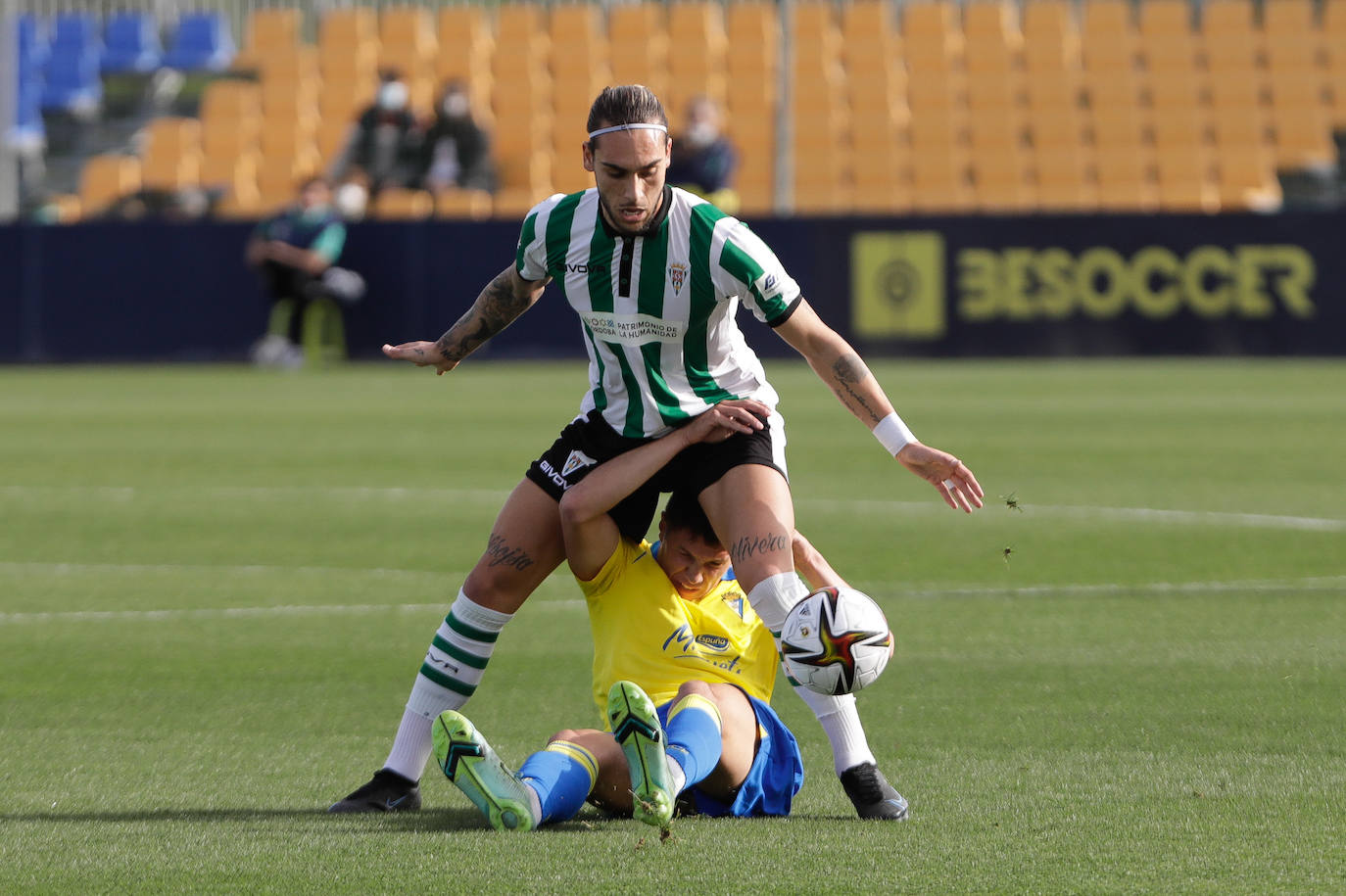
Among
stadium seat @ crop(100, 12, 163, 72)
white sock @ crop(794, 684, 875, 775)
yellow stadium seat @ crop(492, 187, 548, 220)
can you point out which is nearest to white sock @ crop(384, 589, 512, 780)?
white sock @ crop(794, 684, 875, 775)

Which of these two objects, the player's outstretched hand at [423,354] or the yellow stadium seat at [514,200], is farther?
the yellow stadium seat at [514,200]

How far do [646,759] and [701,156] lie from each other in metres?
20.0

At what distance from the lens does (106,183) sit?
29.1m

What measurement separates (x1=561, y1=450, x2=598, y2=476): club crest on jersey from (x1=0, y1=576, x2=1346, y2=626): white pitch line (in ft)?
10.2

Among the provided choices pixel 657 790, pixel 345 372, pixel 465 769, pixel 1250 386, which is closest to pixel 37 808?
pixel 465 769

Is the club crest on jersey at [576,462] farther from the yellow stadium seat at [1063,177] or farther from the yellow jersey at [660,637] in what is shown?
the yellow stadium seat at [1063,177]

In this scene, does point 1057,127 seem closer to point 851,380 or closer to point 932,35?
point 932,35

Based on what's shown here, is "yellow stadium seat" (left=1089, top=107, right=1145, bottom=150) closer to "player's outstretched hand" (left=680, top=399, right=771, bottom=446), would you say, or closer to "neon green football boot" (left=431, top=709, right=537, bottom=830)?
"player's outstretched hand" (left=680, top=399, right=771, bottom=446)

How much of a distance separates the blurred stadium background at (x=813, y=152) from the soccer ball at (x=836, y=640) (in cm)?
1923

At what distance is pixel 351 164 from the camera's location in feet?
88.6

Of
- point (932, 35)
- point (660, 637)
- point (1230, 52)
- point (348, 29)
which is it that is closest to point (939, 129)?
point (932, 35)

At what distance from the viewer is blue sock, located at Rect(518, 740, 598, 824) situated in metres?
4.67

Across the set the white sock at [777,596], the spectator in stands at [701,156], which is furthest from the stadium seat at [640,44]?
the white sock at [777,596]

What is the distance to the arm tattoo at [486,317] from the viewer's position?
5480 millimetres
